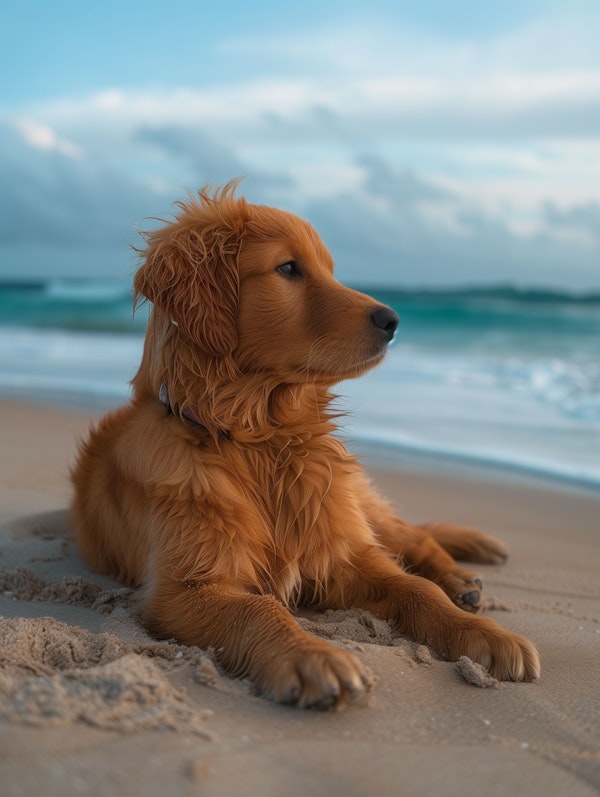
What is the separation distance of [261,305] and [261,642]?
1200mm

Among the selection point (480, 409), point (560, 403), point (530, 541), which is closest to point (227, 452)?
point (530, 541)

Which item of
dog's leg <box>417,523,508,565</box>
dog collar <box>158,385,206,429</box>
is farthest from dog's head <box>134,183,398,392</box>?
dog's leg <box>417,523,508,565</box>

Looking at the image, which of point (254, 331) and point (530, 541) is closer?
point (254, 331)

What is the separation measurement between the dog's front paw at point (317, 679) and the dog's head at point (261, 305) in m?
1.07

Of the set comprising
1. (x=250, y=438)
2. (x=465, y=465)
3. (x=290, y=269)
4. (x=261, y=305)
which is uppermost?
(x=290, y=269)

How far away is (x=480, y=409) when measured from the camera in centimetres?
906

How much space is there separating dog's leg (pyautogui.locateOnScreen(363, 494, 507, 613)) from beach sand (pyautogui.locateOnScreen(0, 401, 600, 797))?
0.14m

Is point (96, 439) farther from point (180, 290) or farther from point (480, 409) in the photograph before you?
point (480, 409)

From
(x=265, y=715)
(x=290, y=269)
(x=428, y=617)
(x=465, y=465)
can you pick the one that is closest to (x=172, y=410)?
(x=290, y=269)

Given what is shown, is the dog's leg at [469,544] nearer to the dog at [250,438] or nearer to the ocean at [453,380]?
the ocean at [453,380]

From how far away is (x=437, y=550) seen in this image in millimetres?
3854

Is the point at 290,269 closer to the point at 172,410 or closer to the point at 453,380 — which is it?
the point at 172,410

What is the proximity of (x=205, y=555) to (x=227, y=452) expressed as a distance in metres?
0.39

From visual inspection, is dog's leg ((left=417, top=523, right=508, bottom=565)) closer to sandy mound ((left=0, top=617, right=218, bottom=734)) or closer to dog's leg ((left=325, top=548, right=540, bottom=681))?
dog's leg ((left=325, top=548, right=540, bottom=681))
